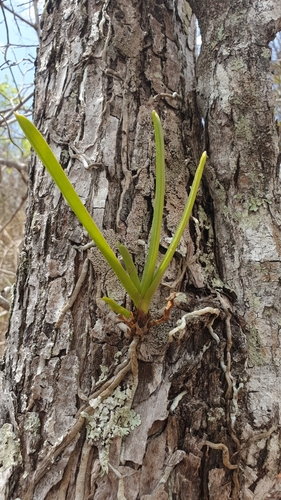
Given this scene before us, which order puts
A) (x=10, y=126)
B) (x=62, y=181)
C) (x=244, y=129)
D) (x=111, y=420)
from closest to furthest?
(x=62, y=181) → (x=111, y=420) → (x=244, y=129) → (x=10, y=126)

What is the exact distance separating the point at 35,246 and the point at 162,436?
354 millimetres

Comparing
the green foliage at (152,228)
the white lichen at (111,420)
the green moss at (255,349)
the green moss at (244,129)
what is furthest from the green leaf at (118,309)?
the green moss at (244,129)

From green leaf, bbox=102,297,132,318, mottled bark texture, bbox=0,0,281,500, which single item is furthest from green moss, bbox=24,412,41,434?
green leaf, bbox=102,297,132,318

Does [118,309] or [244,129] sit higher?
[244,129]

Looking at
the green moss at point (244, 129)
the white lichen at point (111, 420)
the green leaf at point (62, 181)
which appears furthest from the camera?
the green moss at point (244, 129)

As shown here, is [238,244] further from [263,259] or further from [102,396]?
[102,396]

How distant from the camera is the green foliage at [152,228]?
380mm

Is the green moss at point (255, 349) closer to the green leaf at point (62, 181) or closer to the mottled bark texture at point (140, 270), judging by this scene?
the mottled bark texture at point (140, 270)

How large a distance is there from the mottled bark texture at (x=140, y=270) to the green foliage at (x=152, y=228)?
88 mm

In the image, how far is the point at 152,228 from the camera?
17.8 inches

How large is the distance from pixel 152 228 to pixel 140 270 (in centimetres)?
14

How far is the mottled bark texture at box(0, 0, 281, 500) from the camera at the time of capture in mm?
504

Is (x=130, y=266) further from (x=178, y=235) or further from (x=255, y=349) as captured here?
(x=255, y=349)

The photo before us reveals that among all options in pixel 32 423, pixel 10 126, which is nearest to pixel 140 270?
pixel 32 423
